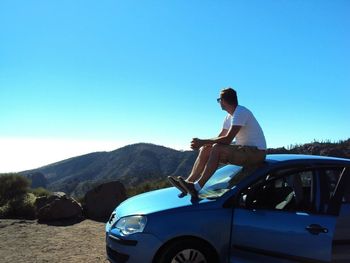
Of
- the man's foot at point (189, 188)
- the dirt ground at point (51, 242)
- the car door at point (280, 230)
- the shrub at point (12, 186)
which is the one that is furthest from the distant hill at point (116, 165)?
the car door at point (280, 230)

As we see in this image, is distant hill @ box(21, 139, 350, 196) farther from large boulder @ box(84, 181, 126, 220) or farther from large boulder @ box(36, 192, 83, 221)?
large boulder @ box(36, 192, 83, 221)

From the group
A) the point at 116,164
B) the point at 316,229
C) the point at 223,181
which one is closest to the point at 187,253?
the point at 223,181

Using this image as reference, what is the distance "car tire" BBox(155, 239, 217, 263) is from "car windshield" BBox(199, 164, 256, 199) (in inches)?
25.0

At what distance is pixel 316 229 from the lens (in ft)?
18.9

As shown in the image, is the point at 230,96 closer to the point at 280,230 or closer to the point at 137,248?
the point at 280,230

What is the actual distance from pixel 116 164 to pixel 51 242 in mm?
59032

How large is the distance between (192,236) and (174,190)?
145cm

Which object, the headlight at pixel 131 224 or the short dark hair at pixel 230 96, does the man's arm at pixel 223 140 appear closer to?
the short dark hair at pixel 230 96

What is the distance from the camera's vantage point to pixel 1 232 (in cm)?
1029

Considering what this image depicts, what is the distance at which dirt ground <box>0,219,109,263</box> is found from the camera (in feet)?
26.6

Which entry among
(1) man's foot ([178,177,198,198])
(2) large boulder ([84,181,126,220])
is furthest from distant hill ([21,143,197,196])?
(1) man's foot ([178,177,198,198])

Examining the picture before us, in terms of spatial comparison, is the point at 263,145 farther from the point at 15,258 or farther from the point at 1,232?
the point at 1,232

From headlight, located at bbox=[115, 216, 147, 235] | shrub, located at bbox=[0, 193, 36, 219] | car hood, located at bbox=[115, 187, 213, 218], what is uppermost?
car hood, located at bbox=[115, 187, 213, 218]

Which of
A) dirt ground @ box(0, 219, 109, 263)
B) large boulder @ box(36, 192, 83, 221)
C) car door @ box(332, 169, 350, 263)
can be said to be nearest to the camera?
car door @ box(332, 169, 350, 263)
